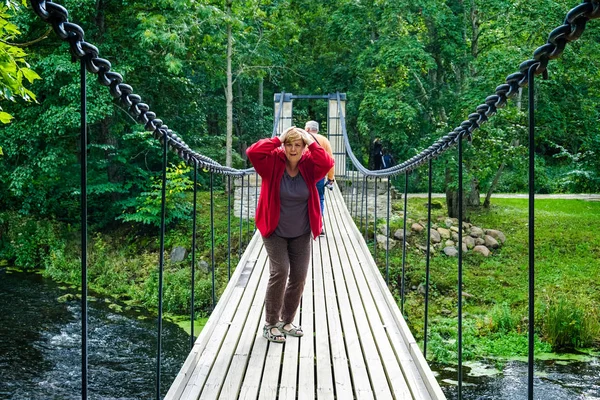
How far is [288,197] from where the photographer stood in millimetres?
2713

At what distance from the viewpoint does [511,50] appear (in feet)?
30.9

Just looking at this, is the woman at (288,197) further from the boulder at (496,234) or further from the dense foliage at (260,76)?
the boulder at (496,234)

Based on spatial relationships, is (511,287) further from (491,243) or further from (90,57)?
(90,57)

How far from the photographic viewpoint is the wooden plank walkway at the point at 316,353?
2.29 m

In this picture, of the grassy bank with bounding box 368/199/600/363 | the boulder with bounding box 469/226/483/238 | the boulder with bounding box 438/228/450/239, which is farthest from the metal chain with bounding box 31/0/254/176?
the boulder with bounding box 469/226/483/238

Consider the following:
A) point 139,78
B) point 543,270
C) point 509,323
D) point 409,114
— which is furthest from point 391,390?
point 139,78

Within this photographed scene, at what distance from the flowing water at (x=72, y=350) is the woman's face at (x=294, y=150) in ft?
12.6

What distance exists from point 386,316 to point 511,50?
7.27 meters

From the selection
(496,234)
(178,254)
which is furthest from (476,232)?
(178,254)

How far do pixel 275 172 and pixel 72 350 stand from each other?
4988 millimetres

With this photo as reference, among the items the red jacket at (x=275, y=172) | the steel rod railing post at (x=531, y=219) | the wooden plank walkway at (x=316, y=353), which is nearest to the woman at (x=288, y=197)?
the red jacket at (x=275, y=172)

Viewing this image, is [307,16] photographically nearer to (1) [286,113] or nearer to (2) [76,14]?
(1) [286,113]

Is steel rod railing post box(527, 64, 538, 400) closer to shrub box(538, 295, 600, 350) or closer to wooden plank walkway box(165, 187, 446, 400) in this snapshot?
wooden plank walkway box(165, 187, 446, 400)

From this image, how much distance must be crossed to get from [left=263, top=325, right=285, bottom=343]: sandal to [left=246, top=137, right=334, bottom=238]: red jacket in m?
0.44
